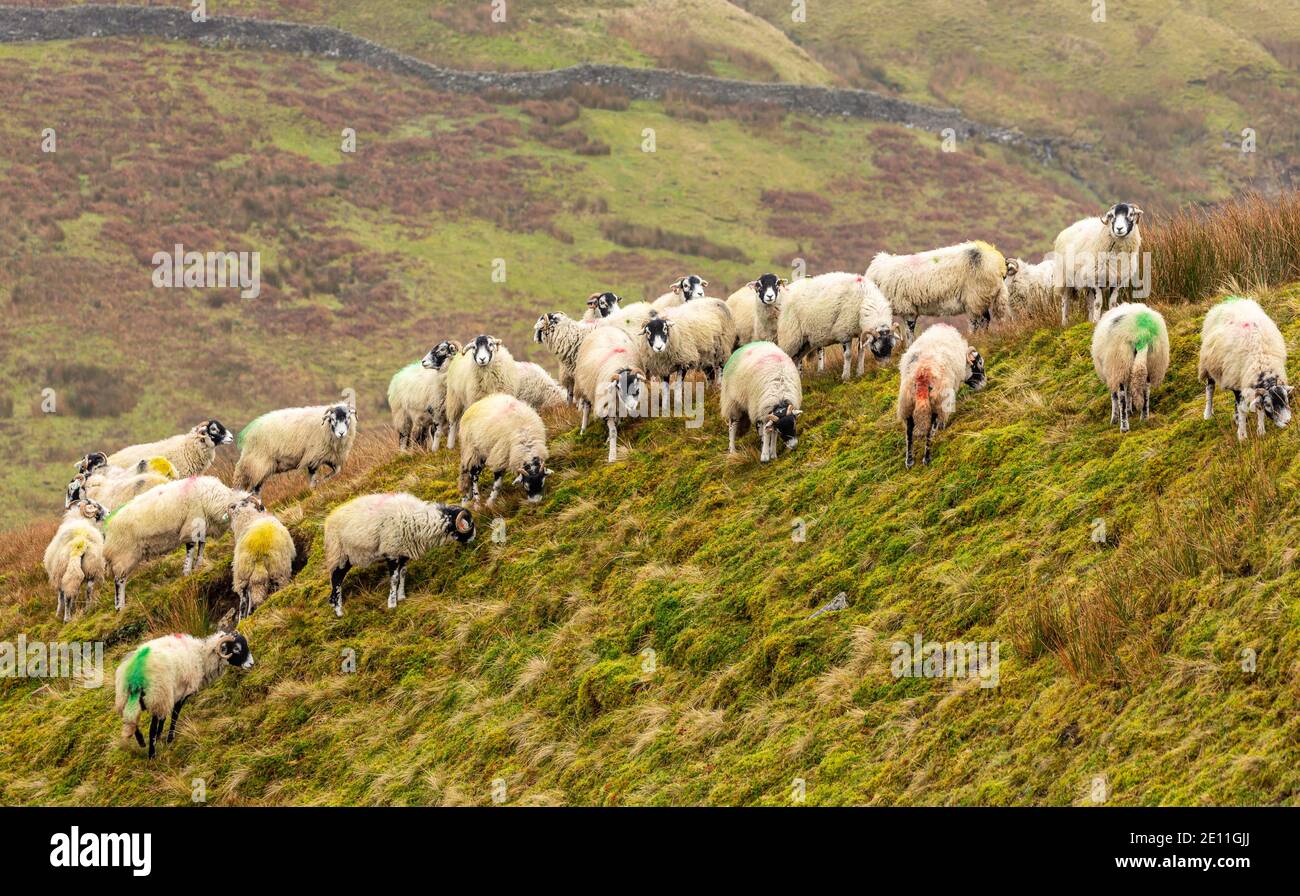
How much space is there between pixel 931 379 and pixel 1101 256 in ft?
10.0

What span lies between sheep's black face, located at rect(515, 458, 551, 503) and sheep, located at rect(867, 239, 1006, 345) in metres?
4.78

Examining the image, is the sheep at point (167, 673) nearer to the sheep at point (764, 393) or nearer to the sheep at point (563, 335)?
the sheep at point (563, 335)

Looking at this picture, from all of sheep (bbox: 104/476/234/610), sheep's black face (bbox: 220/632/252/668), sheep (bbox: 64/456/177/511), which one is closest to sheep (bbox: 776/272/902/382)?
sheep's black face (bbox: 220/632/252/668)

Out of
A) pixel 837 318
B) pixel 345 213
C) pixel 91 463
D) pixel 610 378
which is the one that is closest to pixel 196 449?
pixel 91 463

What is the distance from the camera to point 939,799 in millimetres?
8703

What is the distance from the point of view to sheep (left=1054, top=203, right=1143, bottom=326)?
14.0m

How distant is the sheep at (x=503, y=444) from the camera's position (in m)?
15.1

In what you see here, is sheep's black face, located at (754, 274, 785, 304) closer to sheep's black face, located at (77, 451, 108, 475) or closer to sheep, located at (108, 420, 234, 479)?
sheep, located at (108, 420, 234, 479)

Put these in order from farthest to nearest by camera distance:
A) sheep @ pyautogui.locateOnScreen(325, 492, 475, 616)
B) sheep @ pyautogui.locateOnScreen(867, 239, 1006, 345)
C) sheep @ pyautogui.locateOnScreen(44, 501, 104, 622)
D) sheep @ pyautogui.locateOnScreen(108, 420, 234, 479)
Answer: sheep @ pyautogui.locateOnScreen(108, 420, 234, 479) < sheep @ pyautogui.locateOnScreen(44, 501, 104, 622) < sheep @ pyautogui.locateOnScreen(867, 239, 1006, 345) < sheep @ pyautogui.locateOnScreen(325, 492, 475, 616)

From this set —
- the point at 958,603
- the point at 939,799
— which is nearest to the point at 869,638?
the point at 958,603

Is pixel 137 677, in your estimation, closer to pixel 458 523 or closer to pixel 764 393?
pixel 458 523

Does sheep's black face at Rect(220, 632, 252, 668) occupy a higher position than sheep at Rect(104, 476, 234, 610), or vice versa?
sheep at Rect(104, 476, 234, 610)

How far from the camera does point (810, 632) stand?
11227mm

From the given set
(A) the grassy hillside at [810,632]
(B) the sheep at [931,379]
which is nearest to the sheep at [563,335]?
(A) the grassy hillside at [810,632]
